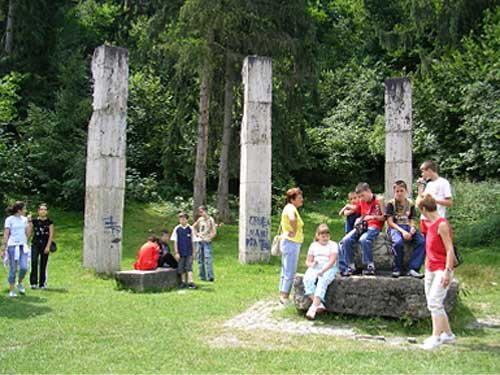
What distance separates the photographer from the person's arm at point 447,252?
6207mm

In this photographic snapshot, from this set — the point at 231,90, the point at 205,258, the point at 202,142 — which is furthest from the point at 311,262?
the point at 231,90

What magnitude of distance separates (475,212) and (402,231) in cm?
1256

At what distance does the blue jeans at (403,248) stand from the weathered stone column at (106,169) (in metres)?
7.03

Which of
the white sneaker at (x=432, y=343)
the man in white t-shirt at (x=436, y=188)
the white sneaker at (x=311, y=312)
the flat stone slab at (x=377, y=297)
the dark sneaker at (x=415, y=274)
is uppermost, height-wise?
the man in white t-shirt at (x=436, y=188)

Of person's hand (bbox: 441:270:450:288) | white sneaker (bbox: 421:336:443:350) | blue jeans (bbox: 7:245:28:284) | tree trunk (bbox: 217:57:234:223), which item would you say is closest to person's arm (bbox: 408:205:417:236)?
person's hand (bbox: 441:270:450:288)

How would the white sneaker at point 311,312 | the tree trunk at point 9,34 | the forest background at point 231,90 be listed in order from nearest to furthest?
1. the white sneaker at point 311,312
2. the forest background at point 231,90
3. the tree trunk at point 9,34

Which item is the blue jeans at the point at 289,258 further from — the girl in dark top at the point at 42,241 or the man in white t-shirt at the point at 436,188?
the girl in dark top at the point at 42,241

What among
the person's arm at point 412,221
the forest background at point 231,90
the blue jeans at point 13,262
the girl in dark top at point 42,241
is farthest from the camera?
the forest background at point 231,90

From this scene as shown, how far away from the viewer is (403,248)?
26.6 ft

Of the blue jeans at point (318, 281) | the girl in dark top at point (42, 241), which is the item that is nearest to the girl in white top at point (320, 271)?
the blue jeans at point (318, 281)

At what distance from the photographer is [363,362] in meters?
5.73

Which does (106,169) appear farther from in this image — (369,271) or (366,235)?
(369,271)

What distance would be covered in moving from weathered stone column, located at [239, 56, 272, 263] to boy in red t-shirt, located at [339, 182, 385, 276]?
248 inches

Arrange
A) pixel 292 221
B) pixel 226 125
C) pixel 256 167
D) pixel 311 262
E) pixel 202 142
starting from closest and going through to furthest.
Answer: pixel 311 262 < pixel 292 221 < pixel 256 167 < pixel 202 142 < pixel 226 125
